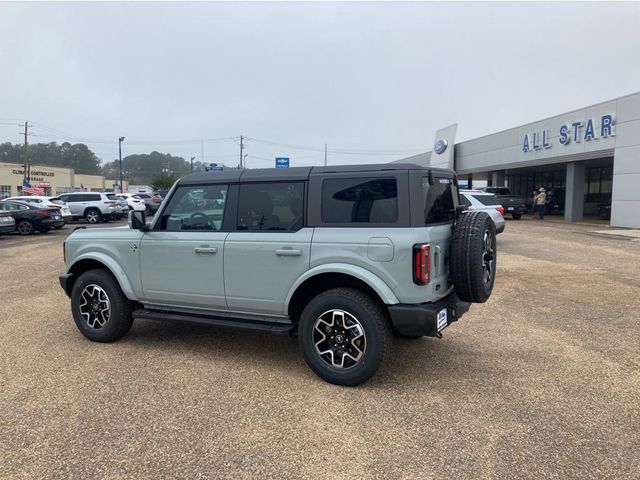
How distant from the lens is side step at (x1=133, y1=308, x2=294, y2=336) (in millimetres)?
4547

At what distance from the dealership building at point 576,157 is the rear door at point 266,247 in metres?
20.7

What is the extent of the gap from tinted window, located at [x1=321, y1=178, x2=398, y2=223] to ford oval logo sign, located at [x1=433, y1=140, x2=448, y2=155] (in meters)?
39.1

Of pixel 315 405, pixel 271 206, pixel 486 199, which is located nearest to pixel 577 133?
pixel 486 199

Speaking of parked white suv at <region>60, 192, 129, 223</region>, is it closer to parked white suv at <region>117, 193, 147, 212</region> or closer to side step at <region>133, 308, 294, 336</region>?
parked white suv at <region>117, 193, 147, 212</region>

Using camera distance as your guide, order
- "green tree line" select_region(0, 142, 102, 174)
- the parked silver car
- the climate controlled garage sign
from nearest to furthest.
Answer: the parked silver car, the climate controlled garage sign, "green tree line" select_region(0, 142, 102, 174)

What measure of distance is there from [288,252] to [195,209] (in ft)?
4.27

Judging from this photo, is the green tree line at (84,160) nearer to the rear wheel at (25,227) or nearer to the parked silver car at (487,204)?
the rear wheel at (25,227)

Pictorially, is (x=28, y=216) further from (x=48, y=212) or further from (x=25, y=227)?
(x=48, y=212)

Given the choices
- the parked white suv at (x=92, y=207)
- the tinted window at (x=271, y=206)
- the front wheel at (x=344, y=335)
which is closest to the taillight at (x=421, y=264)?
the front wheel at (x=344, y=335)

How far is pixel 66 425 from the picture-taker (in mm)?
3592

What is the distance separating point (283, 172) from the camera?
15.5 feet

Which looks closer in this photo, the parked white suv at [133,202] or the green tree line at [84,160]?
the parked white suv at [133,202]

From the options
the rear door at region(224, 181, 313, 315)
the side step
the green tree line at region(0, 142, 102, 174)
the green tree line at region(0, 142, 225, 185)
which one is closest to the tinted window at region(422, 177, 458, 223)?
the rear door at region(224, 181, 313, 315)

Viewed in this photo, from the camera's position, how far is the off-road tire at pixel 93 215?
1003 inches
